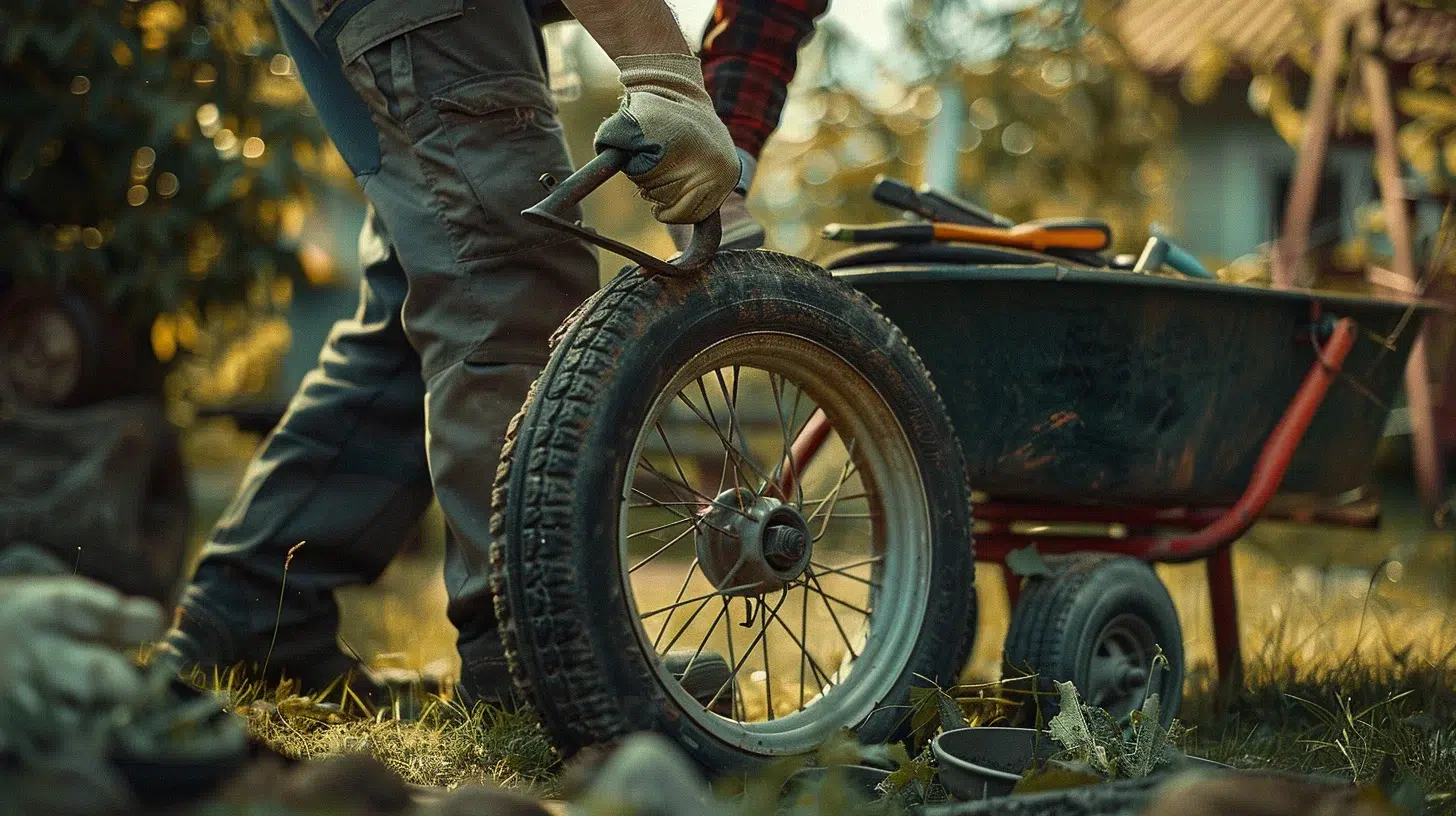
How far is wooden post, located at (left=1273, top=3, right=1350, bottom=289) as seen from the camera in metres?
4.11

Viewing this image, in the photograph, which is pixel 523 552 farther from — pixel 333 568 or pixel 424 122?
pixel 333 568

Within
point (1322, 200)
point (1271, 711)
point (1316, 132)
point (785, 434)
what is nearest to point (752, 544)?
point (785, 434)

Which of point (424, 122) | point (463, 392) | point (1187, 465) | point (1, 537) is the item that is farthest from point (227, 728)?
point (1, 537)

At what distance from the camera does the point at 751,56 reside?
222 centimetres

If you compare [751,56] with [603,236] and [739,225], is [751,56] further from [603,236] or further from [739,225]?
[603,236]

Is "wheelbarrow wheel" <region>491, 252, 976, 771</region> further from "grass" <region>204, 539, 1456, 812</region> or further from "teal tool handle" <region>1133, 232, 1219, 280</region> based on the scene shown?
"teal tool handle" <region>1133, 232, 1219, 280</region>

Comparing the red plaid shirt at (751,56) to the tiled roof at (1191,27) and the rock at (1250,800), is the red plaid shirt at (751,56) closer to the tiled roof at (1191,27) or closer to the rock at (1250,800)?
the rock at (1250,800)

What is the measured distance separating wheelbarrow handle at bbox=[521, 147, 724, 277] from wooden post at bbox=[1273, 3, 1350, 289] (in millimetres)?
2758

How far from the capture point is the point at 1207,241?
34.8ft

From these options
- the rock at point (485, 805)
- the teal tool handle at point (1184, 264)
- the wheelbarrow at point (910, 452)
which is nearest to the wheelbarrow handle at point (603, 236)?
the wheelbarrow at point (910, 452)

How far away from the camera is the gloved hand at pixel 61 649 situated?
0.91 metres

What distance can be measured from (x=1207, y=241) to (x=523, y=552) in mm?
10063

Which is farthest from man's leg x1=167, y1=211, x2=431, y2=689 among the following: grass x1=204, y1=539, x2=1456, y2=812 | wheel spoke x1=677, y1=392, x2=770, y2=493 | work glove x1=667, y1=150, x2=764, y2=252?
wheel spoke x1=677, y1=392, x2=770, y2=493

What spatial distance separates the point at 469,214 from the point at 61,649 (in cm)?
97
